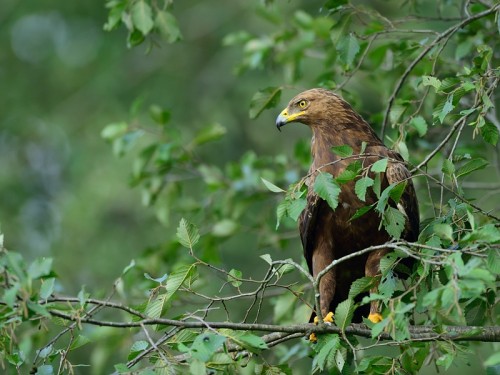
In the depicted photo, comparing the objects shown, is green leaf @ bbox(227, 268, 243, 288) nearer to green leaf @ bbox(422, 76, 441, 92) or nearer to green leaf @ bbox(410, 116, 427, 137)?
green leaf @ bbox(422, 76, 441, 92)

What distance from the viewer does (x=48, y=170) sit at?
58.1 ft

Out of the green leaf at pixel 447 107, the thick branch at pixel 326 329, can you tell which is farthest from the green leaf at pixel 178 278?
the green leaf at pixel 447 107

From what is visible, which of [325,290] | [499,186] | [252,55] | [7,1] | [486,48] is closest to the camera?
[486,48]

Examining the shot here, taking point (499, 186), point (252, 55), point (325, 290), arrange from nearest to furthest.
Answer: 1. point (325, 290)
2. point (499, 186)
3. point (252, 55)

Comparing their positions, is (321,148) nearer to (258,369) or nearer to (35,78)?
(258,369)

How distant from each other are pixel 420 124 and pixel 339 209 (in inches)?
29.0

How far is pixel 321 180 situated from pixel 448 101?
0.66 m

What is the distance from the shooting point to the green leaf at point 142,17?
5746mm

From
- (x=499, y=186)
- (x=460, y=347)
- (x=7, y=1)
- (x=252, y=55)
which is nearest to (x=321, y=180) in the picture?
(x=460, y=347)

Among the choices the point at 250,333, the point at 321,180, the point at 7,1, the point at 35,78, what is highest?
the point at 321,180

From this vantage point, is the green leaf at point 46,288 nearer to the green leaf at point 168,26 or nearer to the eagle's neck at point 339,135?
the eagle's neck at point 339,135

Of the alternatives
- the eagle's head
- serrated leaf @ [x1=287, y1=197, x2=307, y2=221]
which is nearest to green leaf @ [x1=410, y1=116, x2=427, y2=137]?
the eagle's head

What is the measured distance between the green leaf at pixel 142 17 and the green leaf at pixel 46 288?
7.40ft

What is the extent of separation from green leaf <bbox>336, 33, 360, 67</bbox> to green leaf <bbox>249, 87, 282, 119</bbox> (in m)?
0.55
